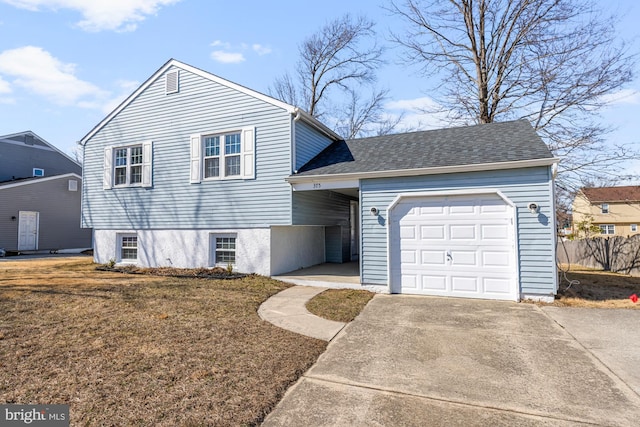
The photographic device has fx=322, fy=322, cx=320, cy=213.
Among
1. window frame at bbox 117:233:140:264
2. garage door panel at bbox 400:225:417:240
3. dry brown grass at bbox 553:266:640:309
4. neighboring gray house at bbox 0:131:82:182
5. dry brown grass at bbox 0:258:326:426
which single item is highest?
neighboring gray house at bbox 0:131:82:182

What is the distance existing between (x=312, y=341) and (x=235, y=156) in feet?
24.5

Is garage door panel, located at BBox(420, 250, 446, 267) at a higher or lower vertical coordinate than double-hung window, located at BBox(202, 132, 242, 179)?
lower

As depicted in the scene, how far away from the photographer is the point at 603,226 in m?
34.6

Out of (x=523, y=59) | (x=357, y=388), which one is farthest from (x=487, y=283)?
(x=523, y=59)

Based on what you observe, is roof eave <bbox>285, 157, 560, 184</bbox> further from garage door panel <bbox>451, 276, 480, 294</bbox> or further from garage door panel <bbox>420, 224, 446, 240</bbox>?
garage door panel <bbox>451, 276, 480, 294</bbox>

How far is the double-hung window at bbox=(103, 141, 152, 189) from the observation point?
1181cm

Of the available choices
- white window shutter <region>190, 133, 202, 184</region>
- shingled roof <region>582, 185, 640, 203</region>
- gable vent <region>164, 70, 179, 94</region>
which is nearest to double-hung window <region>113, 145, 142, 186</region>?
gable vent <region>164, 70, 179, 94</region>

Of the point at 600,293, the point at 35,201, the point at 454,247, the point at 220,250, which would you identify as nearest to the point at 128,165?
the point at 220,250

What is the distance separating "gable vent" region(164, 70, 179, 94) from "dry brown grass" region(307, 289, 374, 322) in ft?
29.6

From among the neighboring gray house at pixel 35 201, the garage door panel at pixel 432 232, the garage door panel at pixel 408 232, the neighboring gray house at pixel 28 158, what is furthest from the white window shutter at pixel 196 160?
the neighboring gray house at pixel 28 158

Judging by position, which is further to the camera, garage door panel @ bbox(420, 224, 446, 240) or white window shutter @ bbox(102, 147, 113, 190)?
white window shutter @ bbox(102, 147, 113, 190)

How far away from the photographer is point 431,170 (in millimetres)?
7887

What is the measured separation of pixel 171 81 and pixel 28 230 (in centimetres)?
1495

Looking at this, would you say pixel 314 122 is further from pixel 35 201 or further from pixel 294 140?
pixel 35 201
